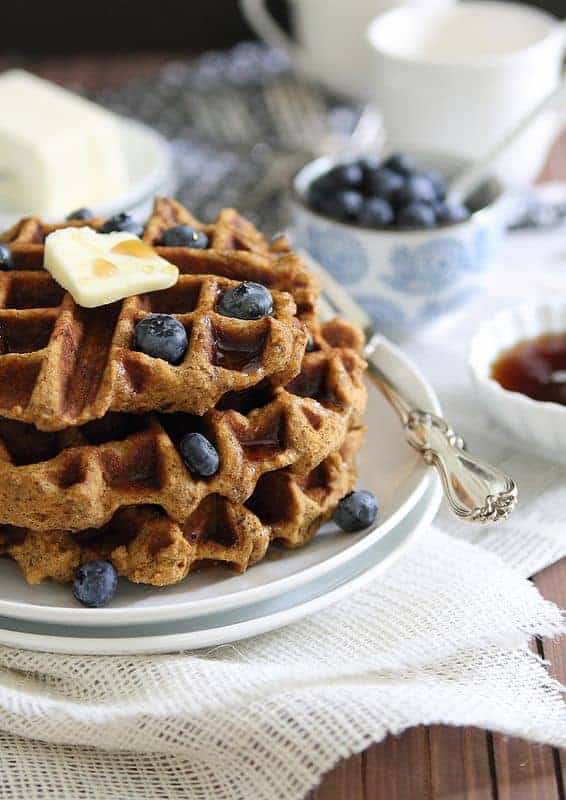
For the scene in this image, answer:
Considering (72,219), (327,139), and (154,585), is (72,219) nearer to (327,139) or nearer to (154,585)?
(154,585)

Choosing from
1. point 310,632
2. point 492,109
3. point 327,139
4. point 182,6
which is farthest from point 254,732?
point 182,6

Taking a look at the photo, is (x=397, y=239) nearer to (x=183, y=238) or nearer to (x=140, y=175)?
(x=183, y=238)

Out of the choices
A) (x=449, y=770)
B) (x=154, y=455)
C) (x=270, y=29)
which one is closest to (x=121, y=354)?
(x=154, y=455)

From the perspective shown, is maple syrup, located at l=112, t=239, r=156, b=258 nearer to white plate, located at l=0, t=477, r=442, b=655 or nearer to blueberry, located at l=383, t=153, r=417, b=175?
white plate, located at l=0, t=477, r=442, b=655

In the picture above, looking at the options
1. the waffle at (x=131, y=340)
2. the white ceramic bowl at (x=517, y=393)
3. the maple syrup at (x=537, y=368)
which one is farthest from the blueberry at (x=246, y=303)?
the maple syrup at (x=537, y=368)

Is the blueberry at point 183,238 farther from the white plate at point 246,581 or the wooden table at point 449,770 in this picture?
the wooden table at point 449,770

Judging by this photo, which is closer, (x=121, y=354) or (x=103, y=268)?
(x=121, y=354)
